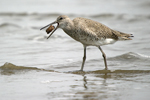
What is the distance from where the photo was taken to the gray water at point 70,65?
5352 millimetres

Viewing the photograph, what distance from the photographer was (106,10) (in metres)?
17.2

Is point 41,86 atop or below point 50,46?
below

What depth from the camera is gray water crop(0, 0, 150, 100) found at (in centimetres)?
535

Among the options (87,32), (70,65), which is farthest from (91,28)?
(70,65)

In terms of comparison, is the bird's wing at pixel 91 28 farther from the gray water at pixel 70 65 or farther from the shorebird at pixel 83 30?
the gray water at pixel 70 65

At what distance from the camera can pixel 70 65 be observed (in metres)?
7.77

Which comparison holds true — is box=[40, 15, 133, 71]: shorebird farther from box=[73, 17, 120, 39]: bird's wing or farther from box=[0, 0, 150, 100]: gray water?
box=[0, 0, 150, 100]: gray water

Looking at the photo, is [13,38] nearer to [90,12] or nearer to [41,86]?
[41,86]

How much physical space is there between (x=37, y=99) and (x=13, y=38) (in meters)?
6.43

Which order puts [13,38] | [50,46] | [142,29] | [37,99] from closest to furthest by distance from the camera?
1. [37,99]
2. [50,46]
3. [13,38]
4. [142,29]

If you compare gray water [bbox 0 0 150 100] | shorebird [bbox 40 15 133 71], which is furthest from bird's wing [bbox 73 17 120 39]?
gray water [bbox 0 0 150 100]

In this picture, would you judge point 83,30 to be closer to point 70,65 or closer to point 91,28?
point 91,28

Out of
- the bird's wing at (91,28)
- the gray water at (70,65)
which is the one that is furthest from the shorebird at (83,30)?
the gray water at (70,65)

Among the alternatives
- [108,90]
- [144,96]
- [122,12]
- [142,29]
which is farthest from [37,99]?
[122,12]
